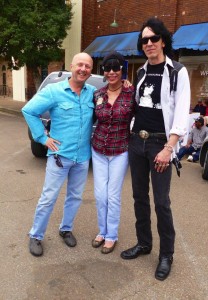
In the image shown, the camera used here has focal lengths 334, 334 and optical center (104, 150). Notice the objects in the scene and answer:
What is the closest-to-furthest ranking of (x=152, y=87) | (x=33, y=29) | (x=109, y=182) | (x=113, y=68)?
A: (x=152, y=87), (x=113, y=68), (x=109, y=182), (x=33, y=29)

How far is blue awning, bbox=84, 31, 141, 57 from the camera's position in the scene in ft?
40.9

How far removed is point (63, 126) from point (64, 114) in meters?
0.11

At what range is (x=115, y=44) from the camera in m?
13.5

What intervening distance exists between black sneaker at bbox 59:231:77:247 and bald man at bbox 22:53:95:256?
0.98ft

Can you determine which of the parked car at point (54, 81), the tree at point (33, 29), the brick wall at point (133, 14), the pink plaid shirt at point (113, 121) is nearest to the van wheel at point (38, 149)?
the parked car at point (54, 81)

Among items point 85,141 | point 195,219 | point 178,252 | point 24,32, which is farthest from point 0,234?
point 24,32

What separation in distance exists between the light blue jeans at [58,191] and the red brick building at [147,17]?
8.42 m

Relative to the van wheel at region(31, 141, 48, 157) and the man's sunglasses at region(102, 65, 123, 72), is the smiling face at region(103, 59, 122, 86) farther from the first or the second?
the van wheel at region(31, 141, 48, 157)

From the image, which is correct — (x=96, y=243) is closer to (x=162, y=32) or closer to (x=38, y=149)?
(x=162, y=32)

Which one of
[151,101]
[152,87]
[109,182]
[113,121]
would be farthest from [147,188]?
[152,87]

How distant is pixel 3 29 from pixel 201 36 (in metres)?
8.00

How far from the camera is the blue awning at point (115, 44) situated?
12.5 m

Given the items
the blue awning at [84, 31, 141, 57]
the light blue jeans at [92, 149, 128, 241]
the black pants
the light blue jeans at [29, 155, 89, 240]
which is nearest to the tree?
the blue awning at [84, 31, 141, 57]

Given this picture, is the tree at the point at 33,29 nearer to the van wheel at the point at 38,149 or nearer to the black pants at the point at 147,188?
the van wheel at the point at 38,149
